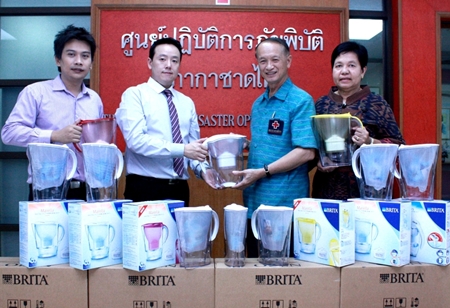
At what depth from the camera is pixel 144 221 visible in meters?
1.50

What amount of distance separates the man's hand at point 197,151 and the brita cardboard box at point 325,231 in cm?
56

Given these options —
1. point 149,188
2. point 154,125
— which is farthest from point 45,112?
point 149,188

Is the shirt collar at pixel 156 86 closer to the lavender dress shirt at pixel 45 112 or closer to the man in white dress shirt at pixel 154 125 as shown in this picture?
the man in white dress shirt at pixel 154 125

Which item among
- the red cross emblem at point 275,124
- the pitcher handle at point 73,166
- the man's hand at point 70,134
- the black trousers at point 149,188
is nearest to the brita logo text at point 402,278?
the red cross emblem at point 275,124

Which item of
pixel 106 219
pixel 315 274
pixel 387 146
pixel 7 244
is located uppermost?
pixel 387 146

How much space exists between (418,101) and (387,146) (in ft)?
7.20

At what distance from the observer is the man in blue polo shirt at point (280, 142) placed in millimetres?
1989

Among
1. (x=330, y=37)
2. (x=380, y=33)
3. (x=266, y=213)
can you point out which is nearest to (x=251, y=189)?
(x=266, y=213)

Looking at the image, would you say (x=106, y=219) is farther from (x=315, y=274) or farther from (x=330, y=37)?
(x=330, y=37)

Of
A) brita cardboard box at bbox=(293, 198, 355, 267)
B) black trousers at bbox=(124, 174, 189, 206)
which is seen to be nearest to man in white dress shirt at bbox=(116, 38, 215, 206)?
black trousers at bbox=(124, 174, 189, 206)

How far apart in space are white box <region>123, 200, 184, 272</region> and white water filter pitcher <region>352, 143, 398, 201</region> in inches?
30.2

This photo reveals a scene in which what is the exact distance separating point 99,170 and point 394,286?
1.19 metres

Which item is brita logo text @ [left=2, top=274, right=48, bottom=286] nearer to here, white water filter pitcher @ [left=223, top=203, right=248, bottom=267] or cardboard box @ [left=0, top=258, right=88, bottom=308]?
cardboard box @ [left=0, top=258, right=88, bottom=308]

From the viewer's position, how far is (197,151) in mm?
2039
